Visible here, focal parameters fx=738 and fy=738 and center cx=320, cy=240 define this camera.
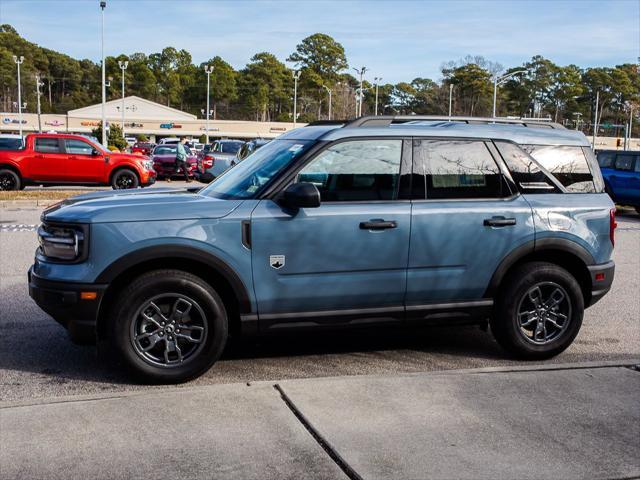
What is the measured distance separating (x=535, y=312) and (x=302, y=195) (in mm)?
2155

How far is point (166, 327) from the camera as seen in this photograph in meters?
4.97

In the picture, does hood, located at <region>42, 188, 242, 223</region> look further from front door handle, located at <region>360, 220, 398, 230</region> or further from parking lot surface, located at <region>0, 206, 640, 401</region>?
parking lot surface, located at <region>0, 206, 640, 401</region>

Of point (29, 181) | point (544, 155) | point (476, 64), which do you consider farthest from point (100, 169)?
point (476, 64)

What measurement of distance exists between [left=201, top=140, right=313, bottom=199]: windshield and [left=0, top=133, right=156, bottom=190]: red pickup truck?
1760 centimetres

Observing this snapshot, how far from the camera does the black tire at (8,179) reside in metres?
21.8

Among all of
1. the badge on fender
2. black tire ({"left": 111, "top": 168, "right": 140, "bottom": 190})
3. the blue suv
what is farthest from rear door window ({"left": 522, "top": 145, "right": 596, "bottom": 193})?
black tire ({"left": 111, "top": 168, "right": 140, "bottom": 190})

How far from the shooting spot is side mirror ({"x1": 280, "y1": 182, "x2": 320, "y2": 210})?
16.2 feet

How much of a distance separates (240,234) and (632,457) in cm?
273

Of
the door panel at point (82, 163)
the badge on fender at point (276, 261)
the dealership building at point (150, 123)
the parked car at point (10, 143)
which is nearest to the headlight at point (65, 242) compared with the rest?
the badge on fender at point (276, 261)

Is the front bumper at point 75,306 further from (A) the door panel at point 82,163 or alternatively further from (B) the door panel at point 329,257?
(A) the door panel at point 82,163

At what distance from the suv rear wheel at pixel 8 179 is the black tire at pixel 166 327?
1878 cm

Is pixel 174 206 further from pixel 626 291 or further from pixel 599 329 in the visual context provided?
pixel 626 291

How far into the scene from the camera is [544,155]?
19.3 ft

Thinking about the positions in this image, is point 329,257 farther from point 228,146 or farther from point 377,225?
point 228,146
